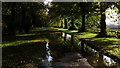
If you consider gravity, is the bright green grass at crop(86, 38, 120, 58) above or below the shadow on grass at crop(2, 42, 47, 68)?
below

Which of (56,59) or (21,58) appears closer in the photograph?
(56,59)

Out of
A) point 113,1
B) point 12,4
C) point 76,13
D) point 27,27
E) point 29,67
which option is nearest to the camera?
point 29,67

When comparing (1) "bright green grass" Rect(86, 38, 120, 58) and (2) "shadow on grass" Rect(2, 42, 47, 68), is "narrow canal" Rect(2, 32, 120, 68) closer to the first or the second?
(2) "shadow on grass" Rect(2, 42, 47, 68)

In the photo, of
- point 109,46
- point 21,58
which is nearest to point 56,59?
point 21,58

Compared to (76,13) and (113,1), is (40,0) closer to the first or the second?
(76,13)

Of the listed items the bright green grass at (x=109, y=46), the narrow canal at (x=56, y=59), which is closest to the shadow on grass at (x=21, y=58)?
the narrow canal at (x=56, y=59)

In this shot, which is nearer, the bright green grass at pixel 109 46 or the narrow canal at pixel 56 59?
the narrow canal at pixel 56 59

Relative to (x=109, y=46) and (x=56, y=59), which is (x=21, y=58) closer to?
(x=56, y=59)

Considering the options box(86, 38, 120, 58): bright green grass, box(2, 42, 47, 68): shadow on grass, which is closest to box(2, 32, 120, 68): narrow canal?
box(2, 42, 47, 68): shadow on grass

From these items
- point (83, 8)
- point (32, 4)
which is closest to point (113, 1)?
point (83, 8)

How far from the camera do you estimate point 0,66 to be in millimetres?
8188

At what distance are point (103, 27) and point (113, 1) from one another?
26.8 feet

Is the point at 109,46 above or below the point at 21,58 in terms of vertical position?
below

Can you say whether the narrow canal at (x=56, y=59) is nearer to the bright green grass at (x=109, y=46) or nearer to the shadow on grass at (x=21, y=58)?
the shadow on grass at (x=21, y=58)
